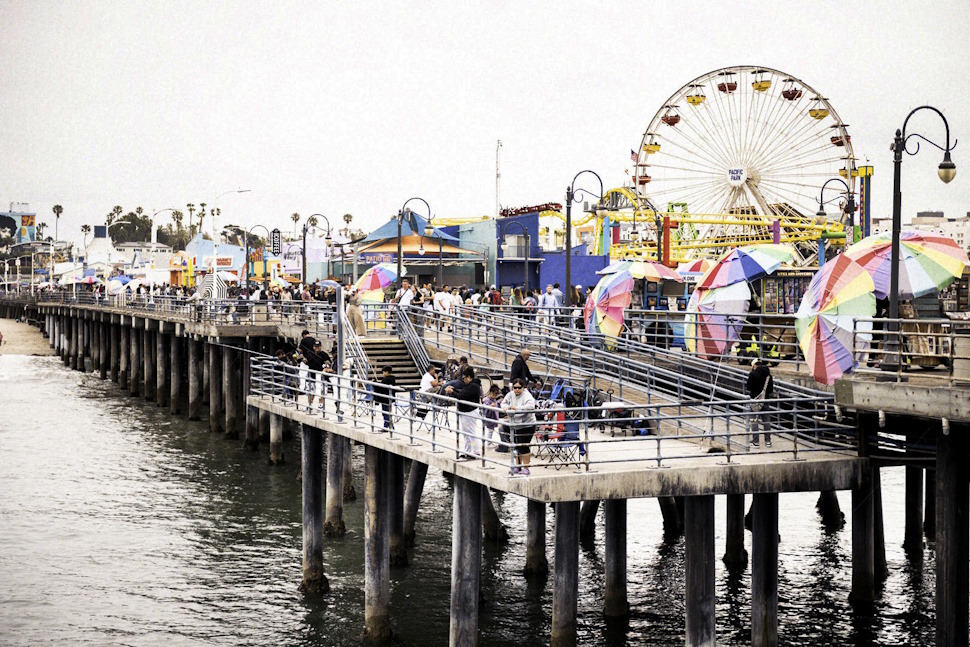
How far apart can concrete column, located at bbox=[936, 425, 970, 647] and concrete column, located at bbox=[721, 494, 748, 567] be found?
9.85m

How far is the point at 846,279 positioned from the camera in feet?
58.9

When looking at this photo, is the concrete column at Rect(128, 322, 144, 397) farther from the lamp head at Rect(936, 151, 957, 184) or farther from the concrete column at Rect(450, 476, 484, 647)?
the lamp head at Rect(936, 151, 957, 184)

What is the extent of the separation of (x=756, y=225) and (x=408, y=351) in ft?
113

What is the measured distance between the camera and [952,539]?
14.9 metres

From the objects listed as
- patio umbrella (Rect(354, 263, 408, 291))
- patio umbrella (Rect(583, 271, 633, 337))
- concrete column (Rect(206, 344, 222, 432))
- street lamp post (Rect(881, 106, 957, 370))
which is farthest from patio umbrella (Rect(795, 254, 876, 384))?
concrete column (Rect(206, 344, 222, 432))

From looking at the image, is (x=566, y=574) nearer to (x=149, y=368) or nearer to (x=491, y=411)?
(x=491, y=411)

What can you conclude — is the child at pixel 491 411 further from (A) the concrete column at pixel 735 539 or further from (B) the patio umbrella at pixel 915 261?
(A) the concrete column at pixel 735 539

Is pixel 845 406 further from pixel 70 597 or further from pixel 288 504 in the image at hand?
pixel 288 504

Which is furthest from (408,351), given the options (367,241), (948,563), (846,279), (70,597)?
(367,241)

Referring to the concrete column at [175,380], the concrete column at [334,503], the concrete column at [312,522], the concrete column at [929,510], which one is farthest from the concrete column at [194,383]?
the concrete column at [929,510]

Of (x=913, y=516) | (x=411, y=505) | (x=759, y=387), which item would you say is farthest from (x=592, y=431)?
(x=913, y=516)

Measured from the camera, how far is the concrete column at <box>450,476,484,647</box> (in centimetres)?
1662

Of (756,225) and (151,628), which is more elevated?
(756,225)

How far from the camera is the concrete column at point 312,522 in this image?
2219 cm
